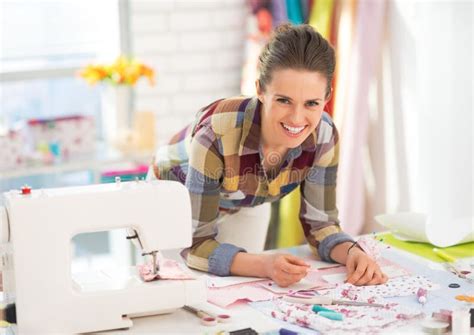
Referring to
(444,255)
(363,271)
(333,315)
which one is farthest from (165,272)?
(444,255)

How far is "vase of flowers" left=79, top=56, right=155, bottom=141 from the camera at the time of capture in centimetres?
395

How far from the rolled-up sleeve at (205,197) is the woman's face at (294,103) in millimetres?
167

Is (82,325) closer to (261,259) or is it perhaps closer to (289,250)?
(261,259)

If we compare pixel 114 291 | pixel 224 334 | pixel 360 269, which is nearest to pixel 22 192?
pixel 114 291

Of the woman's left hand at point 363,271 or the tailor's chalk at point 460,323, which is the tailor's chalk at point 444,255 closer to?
the woman's left hand at point 363,271

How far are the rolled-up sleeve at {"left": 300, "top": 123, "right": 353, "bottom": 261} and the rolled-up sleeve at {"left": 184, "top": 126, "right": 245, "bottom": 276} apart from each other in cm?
24

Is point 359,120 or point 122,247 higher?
point 359,120

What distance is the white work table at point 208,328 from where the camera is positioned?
6.24 feet

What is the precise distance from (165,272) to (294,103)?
502 millimetres

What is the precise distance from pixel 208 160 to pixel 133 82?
1741mm

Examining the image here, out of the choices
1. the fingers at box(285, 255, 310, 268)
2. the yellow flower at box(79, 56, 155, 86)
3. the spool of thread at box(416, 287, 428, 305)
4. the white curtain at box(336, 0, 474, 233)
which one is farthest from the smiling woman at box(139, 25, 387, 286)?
the yellow flower at box(79, 56, 155, 86)

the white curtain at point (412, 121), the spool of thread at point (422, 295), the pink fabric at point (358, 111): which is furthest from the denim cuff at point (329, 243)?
the pink fabric at point (358, 111)

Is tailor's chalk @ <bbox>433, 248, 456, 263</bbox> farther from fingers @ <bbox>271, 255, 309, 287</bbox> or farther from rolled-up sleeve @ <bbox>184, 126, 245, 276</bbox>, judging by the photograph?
rolled-up sleeve @ <bbox>184, 126, 245, 276</bbox>

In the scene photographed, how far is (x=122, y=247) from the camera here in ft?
13.1
